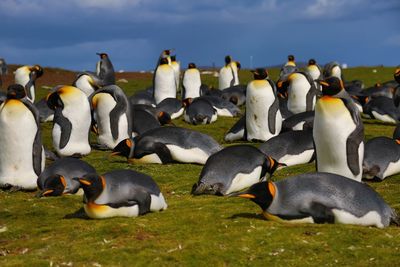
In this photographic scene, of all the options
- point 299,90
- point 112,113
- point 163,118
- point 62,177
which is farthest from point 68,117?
point 299,90

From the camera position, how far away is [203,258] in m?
5.65

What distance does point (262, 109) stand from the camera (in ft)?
46.0

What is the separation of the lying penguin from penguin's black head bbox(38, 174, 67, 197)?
1.70 m

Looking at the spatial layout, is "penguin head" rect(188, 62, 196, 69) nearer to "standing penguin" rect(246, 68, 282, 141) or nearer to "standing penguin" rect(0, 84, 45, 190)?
"standing penguin" rect(246, 68, 282, 141)

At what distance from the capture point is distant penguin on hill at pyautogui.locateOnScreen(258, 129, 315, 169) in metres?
11.0

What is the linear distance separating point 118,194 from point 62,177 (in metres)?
1.65

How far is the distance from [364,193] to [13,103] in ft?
17.3

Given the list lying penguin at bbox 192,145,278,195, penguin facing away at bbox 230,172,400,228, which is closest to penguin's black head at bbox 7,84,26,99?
lying penguin at bbox 192,145,278,195

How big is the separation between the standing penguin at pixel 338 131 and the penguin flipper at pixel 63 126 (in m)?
5.18

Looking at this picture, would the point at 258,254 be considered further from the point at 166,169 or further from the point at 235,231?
the point at 166,169

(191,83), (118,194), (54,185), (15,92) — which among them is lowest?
(54,185)

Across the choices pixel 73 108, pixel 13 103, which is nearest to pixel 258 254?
pixel 13 103

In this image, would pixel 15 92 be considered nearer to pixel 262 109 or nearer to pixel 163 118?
pixel 262 109

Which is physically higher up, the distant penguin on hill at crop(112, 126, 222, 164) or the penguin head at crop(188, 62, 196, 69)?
the penguin head at crop(188, 62, 196, 69)
